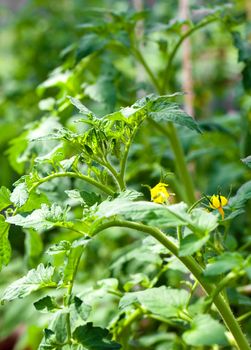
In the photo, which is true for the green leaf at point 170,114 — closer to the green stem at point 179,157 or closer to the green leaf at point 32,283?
the green leaf at point 32,283

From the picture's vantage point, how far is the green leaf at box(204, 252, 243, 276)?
62 cm

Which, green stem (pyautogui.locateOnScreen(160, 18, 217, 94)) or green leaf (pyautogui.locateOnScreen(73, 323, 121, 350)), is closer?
green leaf (pyautogui.locateOnScreen(73, 323, 121, 350))

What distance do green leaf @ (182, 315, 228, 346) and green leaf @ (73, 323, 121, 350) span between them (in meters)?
0.12

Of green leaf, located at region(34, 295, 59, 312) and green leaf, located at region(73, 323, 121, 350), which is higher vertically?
green leaf, located at region(34, 295, 59, 312)

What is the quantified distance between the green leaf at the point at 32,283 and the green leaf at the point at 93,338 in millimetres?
66

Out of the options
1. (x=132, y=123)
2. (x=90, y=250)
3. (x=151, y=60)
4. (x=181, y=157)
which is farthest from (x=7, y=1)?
A: (x=132, y=123)

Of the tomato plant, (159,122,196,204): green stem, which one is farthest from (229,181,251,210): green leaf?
(159,122,196,204): green stem

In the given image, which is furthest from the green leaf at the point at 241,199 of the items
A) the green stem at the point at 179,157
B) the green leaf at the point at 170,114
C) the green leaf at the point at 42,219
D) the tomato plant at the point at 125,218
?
the green stem at the point at 179,157

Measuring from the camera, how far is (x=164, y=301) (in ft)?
2.38

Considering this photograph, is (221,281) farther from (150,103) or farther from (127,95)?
(127,95)

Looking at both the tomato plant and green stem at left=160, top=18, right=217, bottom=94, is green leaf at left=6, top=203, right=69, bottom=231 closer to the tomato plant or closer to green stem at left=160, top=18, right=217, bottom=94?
the tomato plant

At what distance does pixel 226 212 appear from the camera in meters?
0.78

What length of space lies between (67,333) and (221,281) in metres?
0.20

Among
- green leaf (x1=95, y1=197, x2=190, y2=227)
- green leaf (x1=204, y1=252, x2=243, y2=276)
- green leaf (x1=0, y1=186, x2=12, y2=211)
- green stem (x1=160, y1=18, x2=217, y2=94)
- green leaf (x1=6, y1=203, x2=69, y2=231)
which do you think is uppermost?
green stem (x1=160, y1=18, x2=217, y2=94)
